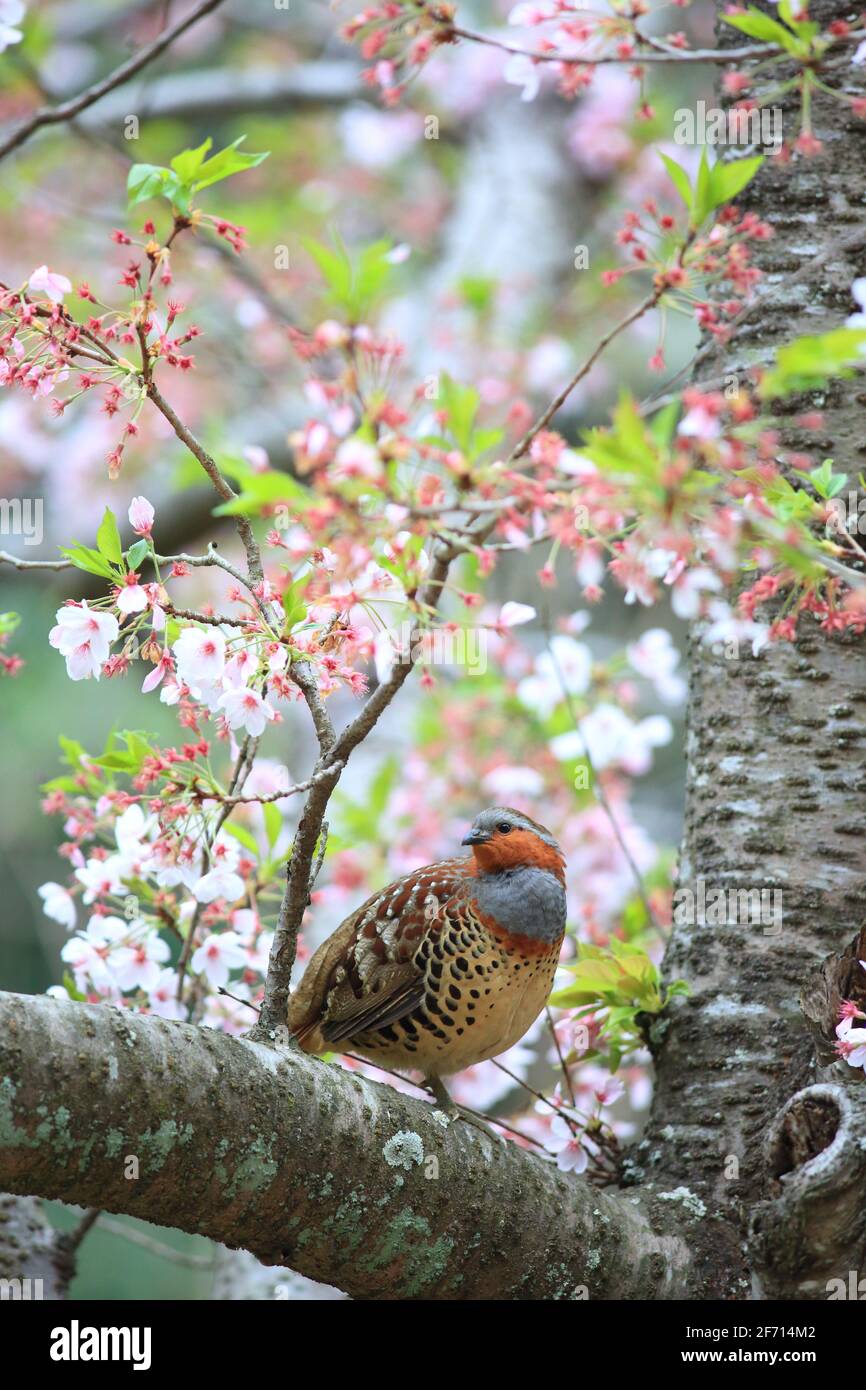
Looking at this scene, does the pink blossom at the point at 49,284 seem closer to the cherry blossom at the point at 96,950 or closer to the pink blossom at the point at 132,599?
the pink blossom at the point at 132,599

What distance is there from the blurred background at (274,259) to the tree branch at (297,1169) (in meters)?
2.44

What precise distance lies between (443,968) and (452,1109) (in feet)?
0.72

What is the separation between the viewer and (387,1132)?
1.71m

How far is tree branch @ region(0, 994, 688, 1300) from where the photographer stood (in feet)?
4.72

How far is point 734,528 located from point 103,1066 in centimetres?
85

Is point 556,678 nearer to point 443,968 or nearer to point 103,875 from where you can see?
point 443,968

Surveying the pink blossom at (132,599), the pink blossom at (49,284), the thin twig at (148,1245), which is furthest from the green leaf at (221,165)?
the thin twig at (148,1245)

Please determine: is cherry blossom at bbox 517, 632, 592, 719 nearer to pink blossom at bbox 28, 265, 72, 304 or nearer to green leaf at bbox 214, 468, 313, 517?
pink blossom at bbox 28, 265, 72, 304

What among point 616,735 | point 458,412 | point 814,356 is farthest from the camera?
point 616,735

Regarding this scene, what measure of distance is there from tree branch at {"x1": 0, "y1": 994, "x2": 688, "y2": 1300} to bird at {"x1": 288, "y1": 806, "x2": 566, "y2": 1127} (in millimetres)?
316

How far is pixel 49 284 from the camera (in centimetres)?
161

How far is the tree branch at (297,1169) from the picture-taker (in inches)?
56.6

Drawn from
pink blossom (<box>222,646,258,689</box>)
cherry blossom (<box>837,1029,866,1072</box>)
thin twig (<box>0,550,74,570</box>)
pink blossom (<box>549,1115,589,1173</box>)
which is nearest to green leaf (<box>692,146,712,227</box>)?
pink blossom (<box>222,646,258,689</box>)

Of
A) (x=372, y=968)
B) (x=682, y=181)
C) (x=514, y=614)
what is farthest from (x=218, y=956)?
(x=682, y=181)
